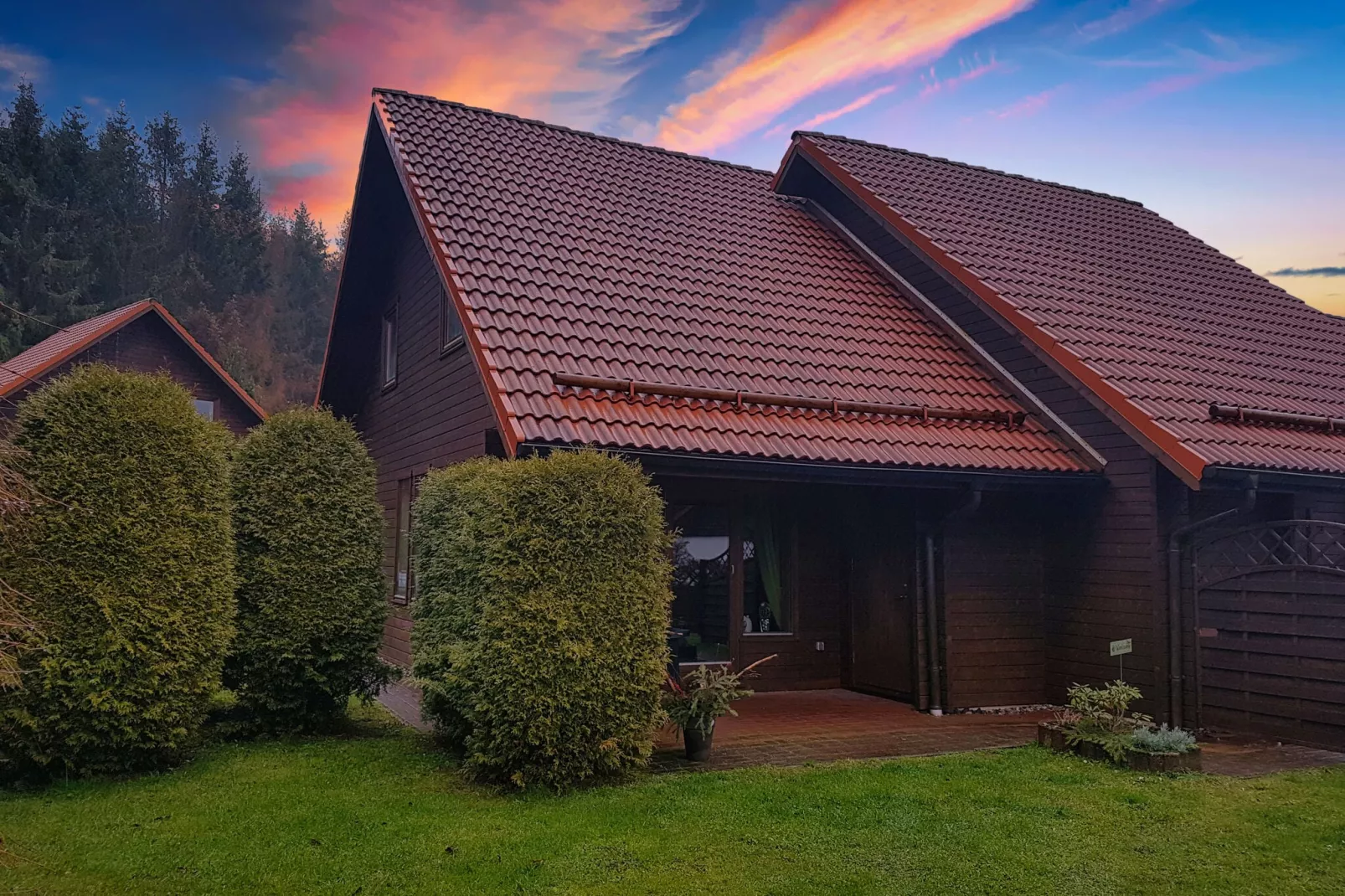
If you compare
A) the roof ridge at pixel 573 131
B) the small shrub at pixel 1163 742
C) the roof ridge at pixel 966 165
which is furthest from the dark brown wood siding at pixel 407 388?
the small shrub at pixel 1163 742

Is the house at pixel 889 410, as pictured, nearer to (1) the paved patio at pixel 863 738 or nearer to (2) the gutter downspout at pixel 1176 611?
(2) the gutter downspout at pixel 1176 611

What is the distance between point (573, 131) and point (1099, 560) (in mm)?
8573

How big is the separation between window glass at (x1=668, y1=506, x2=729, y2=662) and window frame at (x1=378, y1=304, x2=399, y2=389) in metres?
5.21

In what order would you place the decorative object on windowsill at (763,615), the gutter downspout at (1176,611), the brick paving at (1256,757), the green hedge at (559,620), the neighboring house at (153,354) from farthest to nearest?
the neighboring house at (153,354), the decorative object on windowsill at (763,615), the gutter downspout at (1176,611), the brick paving at (1256,757), the green hedge at (559,620)

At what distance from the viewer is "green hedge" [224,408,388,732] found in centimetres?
764

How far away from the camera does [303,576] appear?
306 inches

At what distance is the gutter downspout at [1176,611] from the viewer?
8281 mm

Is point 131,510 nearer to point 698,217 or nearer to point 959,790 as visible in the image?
point 959,790

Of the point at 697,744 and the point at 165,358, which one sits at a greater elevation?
the point at 165,358

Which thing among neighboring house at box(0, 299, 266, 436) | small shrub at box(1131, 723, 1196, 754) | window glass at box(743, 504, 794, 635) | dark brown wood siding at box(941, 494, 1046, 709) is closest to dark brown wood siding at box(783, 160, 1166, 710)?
dark brown wood siding at box(941, 494, 1046, 709)

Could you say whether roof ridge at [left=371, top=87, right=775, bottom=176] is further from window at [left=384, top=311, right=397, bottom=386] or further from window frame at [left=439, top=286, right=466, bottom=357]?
window at [left=384, top=311, right=397, bottom=386]

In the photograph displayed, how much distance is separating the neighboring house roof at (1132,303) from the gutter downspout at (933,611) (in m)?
1.88

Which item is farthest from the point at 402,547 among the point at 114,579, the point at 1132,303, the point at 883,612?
the point at 1132,303

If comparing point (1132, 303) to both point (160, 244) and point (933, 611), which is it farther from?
point (160, 244)
